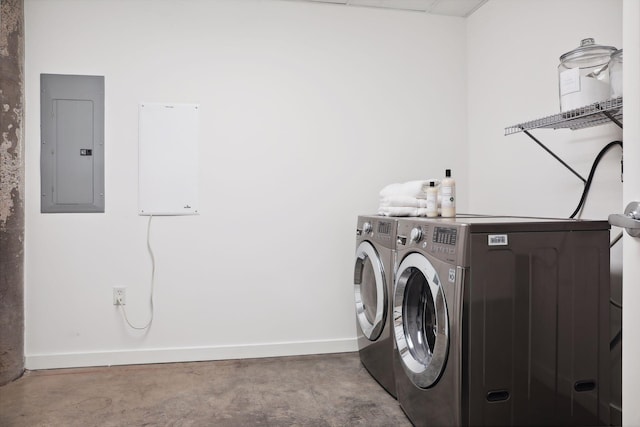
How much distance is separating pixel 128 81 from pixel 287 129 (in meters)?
1.01

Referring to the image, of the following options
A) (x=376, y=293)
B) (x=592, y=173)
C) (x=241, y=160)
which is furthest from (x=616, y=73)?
(x=241, y=160)

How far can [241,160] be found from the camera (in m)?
A: 2.77

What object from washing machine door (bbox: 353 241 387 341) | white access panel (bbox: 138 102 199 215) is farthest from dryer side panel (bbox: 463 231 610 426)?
white access panel (bbox: 138 102 199 215)

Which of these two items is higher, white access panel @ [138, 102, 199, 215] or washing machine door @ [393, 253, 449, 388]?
white access panel @ [138, 102, 199, 215]

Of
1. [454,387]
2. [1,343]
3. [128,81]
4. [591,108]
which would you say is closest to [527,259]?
[454,387]

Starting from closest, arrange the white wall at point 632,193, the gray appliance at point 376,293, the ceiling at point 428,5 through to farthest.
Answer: the white wall at point 632,193 → the gray appliance at point 376,293 → the ceiling at point 428,5

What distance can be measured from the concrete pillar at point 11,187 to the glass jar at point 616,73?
2917mm

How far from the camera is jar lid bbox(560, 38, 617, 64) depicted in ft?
5.57

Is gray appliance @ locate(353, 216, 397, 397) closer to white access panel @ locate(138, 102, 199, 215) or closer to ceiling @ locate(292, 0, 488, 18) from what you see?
white access panel @ locate(138, 102, 199, 215)

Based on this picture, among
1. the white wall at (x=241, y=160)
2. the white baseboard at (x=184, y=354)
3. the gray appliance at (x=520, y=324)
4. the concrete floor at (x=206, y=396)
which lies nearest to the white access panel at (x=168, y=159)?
the white wall at (x=241, y=160)

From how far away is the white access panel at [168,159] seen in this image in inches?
104

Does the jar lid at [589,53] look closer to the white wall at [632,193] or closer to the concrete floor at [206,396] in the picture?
the white wall at [632,193]

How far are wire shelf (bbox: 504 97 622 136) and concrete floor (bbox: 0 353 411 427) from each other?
1459 millimetres

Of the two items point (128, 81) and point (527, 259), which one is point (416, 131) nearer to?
point (527, 259)
